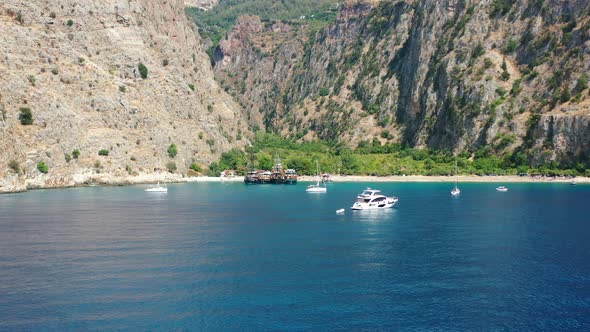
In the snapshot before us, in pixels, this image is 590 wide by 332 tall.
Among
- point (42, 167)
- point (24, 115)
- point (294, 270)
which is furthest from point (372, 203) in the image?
point (24, 115)

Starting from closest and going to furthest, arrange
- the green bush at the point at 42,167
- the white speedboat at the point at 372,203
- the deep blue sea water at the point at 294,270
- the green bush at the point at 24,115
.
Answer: the deep blue sea water at the point at 294,270 < the white speedboat at the point at 372,203 < the green bush at the point at 42,167 < the green bush at the point at 24,115

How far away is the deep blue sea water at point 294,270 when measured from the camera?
4812 cm

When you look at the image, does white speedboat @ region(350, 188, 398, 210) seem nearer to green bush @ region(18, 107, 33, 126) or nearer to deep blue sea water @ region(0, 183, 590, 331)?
deep blue sea water @ region(0, 183, 590, 331)

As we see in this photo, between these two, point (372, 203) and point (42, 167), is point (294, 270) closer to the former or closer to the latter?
point (372, 203)

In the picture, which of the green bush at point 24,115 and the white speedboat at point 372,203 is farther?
the green bush at point 24,115

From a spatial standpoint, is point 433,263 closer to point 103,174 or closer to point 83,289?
point 83,289

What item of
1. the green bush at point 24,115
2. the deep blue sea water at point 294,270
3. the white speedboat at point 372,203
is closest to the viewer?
the deep blue sea water at point 294,270

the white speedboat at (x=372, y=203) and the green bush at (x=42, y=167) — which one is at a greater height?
the green bush at (x=42, y=167)

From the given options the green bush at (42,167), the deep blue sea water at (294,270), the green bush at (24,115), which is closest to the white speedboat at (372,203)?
the deep blue sea water at (294,270)

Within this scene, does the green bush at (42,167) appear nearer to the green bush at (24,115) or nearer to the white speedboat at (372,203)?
the green bush at (24,115)

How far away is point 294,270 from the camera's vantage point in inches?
2502

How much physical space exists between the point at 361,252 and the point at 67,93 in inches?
5998

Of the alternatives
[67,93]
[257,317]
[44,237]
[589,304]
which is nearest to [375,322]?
[257,317]

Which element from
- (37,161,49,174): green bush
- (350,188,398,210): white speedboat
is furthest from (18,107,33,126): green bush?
(350,188,398,210): white speedboat
